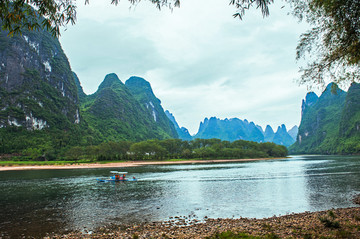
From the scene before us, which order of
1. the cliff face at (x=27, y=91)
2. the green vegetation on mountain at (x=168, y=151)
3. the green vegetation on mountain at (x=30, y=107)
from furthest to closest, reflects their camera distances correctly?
the cliff face at (x=27, y=91), the green vegetation on mountain at (x=30, y=107), the green vegetation on mountain at (x=168, y=151)

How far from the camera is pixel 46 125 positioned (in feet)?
546

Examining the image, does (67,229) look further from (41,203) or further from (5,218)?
(41,203)

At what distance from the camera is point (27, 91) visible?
168625 millimetres

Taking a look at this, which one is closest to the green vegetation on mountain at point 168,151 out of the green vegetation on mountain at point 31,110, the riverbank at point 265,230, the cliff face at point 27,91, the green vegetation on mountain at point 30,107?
the green vegetation on mountain at point 31,110

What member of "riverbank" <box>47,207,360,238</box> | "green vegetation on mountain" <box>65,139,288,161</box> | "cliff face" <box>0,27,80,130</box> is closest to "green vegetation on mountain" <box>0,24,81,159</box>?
→ "cliff face" <box>0,27,80,130</box>

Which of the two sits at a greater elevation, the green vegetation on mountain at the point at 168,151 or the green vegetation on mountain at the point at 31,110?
the green vegetation on mountain at the point at 31,110

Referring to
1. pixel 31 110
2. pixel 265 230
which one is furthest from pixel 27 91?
pixel 265 230

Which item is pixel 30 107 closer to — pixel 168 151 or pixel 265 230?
pixel 168 151

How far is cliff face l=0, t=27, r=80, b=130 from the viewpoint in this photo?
153125 mm

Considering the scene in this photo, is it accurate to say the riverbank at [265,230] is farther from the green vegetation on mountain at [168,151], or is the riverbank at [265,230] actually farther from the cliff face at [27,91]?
the cliff face at [27,91]

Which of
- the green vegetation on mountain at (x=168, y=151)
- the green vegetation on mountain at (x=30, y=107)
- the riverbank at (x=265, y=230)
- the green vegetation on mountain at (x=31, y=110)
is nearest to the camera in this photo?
the riverbank at (x=265, y=230)

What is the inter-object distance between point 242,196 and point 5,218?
24.9 meters

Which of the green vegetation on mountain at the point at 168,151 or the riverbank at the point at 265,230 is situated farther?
the green vegetation on mountain at the point at 168,151

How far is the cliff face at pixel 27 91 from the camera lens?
153 m
